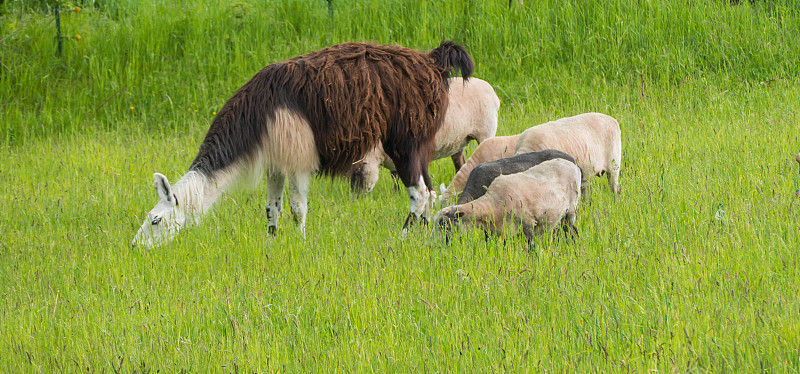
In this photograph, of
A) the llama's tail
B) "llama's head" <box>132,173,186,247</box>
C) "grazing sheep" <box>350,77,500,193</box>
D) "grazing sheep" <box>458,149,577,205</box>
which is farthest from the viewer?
"grazing sheep" <box>350,77,500,193</box>

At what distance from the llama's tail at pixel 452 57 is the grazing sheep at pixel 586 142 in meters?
0.88

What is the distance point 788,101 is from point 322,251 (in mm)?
6600

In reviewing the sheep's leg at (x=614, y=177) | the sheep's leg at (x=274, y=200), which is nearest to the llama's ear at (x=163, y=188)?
the sheep's leg at (x=274, y=200)

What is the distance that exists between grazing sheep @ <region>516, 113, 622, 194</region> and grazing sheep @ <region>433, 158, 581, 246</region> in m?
1.35

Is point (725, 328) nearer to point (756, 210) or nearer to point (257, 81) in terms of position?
point (756, 210)

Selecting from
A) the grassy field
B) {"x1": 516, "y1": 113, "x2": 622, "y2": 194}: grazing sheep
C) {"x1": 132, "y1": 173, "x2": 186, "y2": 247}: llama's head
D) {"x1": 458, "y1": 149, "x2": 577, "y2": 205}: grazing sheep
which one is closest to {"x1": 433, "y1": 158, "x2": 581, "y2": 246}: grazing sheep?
the grassy field

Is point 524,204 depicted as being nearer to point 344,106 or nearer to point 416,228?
point 416,228

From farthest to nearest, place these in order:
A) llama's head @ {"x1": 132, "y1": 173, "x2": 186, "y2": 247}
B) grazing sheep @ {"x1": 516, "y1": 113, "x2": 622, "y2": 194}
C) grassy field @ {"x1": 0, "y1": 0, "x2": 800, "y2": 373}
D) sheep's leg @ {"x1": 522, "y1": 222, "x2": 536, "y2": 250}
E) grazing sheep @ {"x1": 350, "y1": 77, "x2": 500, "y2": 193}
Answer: grazing sheep @ {"x1": 350, "y1": 77, "x2": 500, "y2": 193}
grazing sheep @ {"x1": 516, "y1": 113, "x2": 622, "y2": 194}
llama's head @ {"x1": 132, "y1": 173, "x2": 186, "y2": 247}
sheep's leg @ {"x1": 522, "y1": 222, "x2": 536, "y2": 250}
grassy field @ {"x1": 0, "y1": 0, "x2": 800, "y2": 373}

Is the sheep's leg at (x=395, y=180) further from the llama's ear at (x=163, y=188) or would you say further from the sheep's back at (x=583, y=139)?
the llama's ear at (x=163, y=188)

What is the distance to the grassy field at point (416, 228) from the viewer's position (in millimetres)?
3799

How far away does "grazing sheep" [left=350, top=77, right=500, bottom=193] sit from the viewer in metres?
8.40

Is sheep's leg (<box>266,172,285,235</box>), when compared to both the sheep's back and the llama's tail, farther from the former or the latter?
the sheep's back

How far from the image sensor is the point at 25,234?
712 cm

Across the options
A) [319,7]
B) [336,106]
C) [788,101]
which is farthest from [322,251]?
[319,7]
